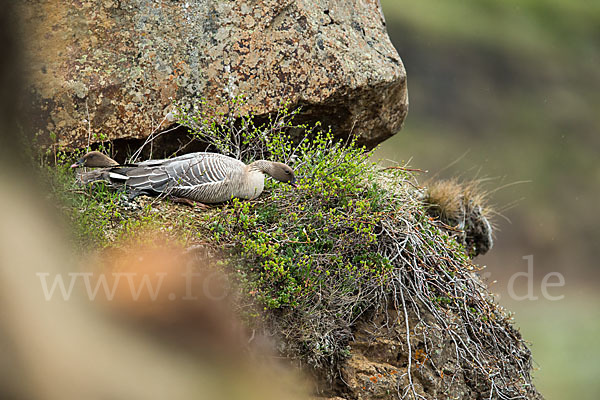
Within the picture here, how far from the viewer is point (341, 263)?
322cm

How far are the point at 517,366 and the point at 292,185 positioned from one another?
179cm

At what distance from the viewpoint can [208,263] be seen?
2973 mm

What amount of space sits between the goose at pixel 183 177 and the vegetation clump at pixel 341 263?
0.10 m

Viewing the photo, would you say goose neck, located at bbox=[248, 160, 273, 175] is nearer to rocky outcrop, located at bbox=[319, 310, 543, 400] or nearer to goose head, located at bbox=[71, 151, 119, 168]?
goose head, located at bbox=[71, 151, 119, 168]

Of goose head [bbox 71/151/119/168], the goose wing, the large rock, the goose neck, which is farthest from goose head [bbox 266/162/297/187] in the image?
goose head [bbox 71/151/119/168]

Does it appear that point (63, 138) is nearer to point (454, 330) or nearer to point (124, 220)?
point (124, 220)

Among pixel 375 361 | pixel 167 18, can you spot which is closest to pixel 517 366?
pixel 375 361

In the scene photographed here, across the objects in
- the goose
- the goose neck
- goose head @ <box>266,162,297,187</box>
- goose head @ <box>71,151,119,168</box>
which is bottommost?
goose head @ <box>71,151,119,168</box>

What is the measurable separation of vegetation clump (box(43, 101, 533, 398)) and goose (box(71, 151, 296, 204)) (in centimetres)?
10

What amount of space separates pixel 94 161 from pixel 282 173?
106 centimetres

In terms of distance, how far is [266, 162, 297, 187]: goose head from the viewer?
3.42 metres

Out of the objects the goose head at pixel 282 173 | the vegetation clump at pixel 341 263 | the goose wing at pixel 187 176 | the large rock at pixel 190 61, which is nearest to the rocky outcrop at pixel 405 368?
the vegetation clump at pixel 341 263

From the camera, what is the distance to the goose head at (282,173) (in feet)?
11.2

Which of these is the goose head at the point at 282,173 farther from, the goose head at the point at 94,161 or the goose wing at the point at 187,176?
the goose head at the point at 94,161
